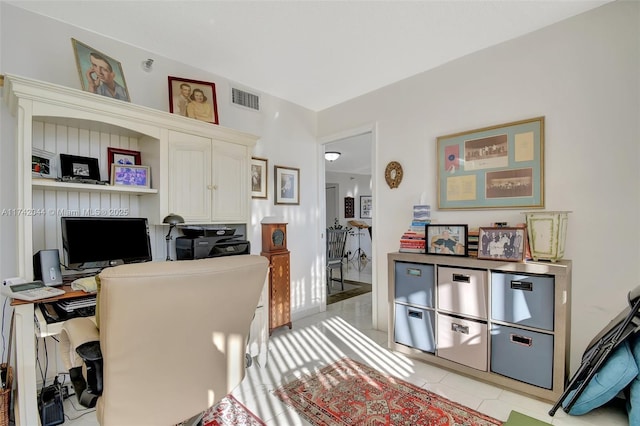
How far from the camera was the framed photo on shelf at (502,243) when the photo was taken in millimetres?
2119

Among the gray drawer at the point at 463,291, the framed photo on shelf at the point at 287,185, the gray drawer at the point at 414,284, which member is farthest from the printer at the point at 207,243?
the gray drawer at the point at 463,291

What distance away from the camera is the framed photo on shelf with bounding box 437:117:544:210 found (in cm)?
233

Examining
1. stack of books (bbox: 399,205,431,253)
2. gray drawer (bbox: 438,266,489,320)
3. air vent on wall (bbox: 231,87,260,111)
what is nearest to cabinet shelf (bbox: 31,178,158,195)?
air vent on wall (bbox: 231,87,260,111)

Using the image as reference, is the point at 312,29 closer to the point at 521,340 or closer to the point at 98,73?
the point at 98,73

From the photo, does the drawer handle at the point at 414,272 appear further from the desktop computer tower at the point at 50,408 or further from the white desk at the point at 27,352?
the desktop computer tower at the point at 50,408

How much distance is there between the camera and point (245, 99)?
328cm

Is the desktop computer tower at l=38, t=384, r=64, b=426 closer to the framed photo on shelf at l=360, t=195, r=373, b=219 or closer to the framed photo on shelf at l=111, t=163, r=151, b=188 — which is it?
the framed photo on shelf at l=111, t=163, r=151, b=188

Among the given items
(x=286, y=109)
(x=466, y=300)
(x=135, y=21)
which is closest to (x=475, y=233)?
(x=466, y=300)

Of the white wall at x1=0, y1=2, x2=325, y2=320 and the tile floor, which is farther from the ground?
the white wall at x1=0, y1=2, x2=325, y2=320

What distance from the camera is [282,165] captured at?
3.65 m

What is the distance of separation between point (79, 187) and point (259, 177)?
1.70m

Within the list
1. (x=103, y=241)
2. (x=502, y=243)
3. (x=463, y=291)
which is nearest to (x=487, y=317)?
(x=463, y=291)

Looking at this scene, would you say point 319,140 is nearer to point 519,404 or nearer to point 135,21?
point 135,21

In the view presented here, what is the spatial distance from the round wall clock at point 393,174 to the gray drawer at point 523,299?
1333mm
